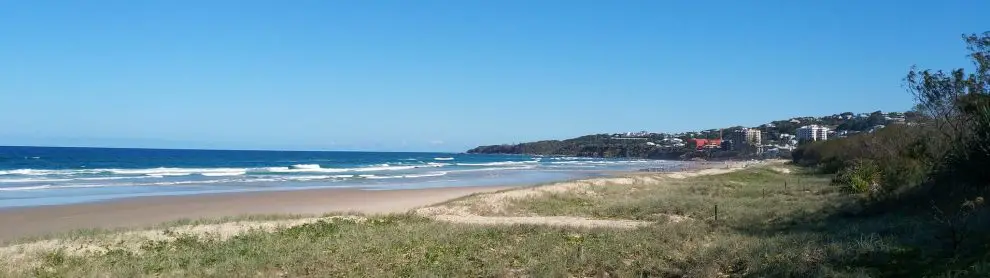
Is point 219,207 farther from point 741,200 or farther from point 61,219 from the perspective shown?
point 741,200

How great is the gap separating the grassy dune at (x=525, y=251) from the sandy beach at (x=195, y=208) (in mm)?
5942

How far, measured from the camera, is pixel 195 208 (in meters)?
25.2

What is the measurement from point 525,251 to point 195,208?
17376 mm

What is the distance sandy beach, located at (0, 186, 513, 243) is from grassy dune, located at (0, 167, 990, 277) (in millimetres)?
5942

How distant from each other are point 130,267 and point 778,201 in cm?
1749

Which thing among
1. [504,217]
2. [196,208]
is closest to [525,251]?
[504,217]

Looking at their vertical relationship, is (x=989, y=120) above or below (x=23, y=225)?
above

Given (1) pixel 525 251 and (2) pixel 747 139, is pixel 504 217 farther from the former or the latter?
(2) pixel 747 139

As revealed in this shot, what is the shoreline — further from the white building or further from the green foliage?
the white building

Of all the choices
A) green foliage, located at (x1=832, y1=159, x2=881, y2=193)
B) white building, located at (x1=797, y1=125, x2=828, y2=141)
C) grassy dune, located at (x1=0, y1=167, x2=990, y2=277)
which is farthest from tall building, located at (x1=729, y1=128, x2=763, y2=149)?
grassy dune, located at (x1=0, y1=167, x2=990, y2=277)

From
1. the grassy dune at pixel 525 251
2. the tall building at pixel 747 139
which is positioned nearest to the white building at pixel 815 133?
the tall building at pixel 747 139

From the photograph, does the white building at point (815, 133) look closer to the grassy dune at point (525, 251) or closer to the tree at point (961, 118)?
the tree at point (961, 118)

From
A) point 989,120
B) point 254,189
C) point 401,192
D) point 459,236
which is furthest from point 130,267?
point 254,189

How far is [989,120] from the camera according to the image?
40.8ft
